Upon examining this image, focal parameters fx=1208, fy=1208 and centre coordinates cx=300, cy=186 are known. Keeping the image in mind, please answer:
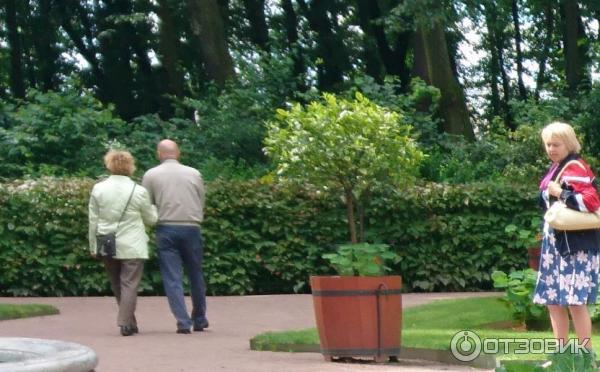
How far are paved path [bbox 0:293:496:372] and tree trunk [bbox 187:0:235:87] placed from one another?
10346 mm

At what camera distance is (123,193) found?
11812mm

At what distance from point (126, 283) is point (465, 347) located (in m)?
3.73

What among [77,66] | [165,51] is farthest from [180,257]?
[77,66]

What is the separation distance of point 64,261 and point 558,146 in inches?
382

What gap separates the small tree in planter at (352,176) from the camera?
9422mm

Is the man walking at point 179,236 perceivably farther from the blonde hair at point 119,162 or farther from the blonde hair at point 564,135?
the blonde hair at point 564,135

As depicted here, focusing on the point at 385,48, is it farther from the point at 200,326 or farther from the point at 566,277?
the point at 566,277

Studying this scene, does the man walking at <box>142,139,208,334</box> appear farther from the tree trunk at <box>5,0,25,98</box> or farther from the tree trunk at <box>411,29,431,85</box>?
the tree trunk at <box>5,0,25,98</box>

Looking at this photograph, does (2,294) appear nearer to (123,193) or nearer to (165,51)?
(123,193)

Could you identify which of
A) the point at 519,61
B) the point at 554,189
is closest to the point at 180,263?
the point at 554,189

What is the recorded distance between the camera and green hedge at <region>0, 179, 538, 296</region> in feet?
54.4

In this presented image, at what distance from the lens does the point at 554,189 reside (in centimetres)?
831

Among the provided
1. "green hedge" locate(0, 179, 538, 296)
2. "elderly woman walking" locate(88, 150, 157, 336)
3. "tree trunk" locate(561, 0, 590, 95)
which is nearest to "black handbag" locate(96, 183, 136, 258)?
"elderly woman walking" locate(88, 150, 157, 336)

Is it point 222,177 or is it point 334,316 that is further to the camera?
point 222,177
